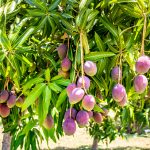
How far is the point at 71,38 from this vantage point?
0.96 meters

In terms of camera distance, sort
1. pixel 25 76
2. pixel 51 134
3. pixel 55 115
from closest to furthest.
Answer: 1. pixel 25 76
2. pixel 51 134
3. pixel 55 115

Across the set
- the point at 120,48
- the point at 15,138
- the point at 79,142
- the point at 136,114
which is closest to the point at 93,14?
the point at 120,48

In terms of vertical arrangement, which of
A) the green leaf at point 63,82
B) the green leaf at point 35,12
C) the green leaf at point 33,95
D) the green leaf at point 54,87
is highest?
the green leaf at point 35,12

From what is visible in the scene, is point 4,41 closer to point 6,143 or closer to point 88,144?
point 6,143

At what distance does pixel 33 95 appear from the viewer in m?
0.83

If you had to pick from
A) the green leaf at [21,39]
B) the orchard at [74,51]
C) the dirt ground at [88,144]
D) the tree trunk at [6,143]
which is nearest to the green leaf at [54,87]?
the orchard at [74,51]

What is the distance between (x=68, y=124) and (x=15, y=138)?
1069 mm

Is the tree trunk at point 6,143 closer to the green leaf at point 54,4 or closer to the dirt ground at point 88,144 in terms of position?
the green leaf at point 54,4

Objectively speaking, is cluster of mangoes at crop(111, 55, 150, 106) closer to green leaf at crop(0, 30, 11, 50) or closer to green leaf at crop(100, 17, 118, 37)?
green leaf at crop(100, 17, 118, 37)

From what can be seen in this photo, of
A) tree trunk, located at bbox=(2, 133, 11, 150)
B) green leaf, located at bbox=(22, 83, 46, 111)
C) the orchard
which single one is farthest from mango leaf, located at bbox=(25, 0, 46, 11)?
tree trunk, located at bbox=(2, 133, 11, 150)

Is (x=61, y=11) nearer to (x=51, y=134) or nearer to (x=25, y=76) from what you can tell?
(x=25, y=76)

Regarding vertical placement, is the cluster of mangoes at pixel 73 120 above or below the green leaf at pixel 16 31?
below

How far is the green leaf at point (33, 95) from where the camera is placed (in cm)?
84

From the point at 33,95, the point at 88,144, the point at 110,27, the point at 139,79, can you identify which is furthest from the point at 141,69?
the point at 88,144
